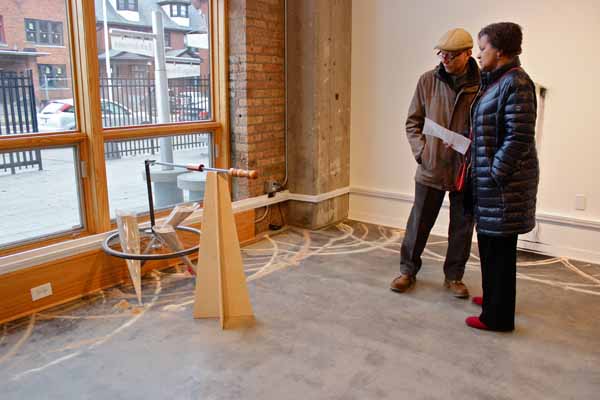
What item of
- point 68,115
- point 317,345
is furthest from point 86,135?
point 317,345

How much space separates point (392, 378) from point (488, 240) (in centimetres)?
88

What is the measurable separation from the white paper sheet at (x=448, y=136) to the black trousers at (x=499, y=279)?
22.1 inches

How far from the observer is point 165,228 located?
11.0 ft

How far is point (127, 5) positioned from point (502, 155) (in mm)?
2679

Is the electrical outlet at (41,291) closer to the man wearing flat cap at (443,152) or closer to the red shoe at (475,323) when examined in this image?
the man wearing flat cap at (443,152)

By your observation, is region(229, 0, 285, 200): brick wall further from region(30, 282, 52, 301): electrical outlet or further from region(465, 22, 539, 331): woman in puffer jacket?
region(465, 22, 539, 331): woman in puffer jacket

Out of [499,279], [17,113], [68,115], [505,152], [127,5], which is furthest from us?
[127,5]

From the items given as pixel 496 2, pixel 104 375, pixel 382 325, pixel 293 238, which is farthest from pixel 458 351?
pixel 496 2

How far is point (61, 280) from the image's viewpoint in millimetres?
3287

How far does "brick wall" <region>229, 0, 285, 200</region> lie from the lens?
171 inches

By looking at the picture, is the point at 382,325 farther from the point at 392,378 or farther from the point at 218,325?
the point at 218,325

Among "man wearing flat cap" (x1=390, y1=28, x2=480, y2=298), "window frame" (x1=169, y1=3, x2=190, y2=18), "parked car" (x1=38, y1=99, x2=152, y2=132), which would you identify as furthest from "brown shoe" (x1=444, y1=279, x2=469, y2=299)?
"window frame" (x1=169, y1=3, x2=190, y2=18)

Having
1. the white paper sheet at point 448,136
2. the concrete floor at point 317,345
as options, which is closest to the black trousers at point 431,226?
the concrete floor at point 317,345

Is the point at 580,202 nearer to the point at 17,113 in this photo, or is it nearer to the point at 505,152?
the point at 505,152
